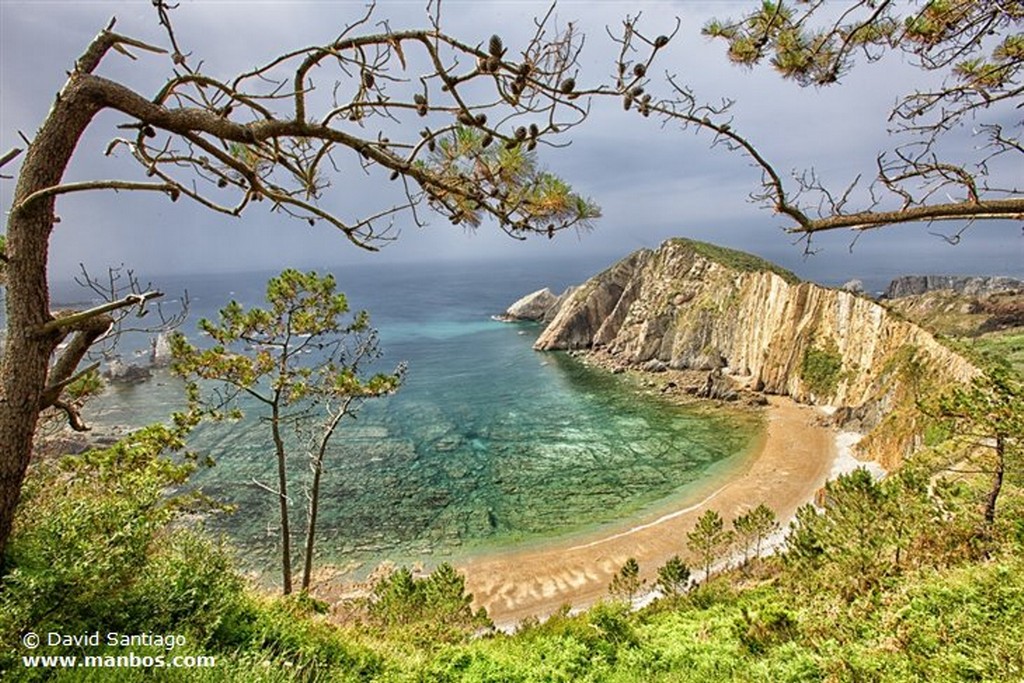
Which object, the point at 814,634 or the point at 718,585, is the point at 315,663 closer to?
the point at 814,634

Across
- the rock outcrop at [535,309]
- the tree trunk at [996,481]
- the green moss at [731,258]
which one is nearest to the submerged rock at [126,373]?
the rock outcrop at [535,309]

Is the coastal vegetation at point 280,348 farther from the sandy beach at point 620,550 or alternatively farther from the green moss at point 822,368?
the green moss at point 822,368

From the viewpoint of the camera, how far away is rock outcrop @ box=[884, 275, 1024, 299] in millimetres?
76375

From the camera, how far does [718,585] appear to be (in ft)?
46.5

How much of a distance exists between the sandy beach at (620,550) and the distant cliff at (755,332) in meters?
4.56

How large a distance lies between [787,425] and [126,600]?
116 ft

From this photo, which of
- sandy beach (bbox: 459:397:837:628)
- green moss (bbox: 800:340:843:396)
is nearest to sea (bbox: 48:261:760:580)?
sandy beach (bbox: 459:397:837:628)

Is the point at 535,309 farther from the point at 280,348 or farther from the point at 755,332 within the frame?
the point at 280,348

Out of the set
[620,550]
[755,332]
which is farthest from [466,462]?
[755,332]

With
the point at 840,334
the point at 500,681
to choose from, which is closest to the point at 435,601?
the point at 500,681

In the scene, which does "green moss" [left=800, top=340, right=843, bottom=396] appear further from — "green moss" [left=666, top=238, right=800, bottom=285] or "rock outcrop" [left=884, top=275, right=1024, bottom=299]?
"rock outcrop" [left=884, top=275, right=1024, bottom=299]

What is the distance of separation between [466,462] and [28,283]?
27.0 meters

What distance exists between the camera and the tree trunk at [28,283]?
2.42 m

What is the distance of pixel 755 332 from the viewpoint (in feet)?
141
